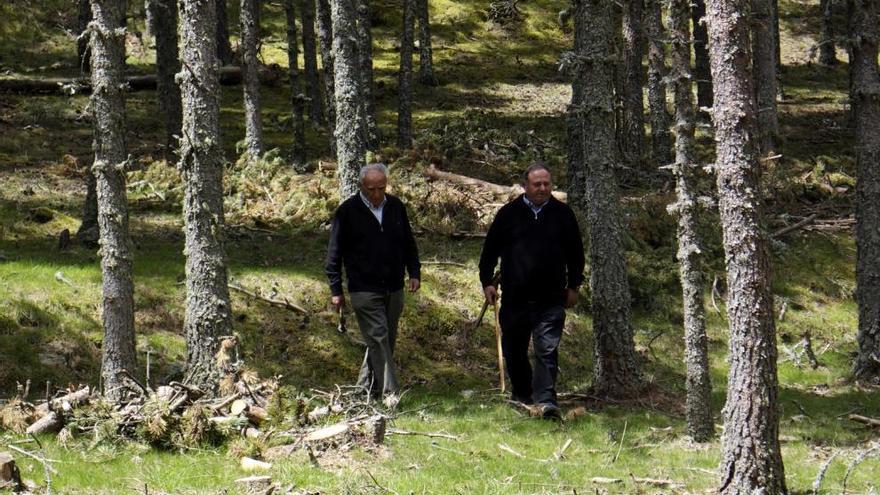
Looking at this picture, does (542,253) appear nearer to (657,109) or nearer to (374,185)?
(374,185)

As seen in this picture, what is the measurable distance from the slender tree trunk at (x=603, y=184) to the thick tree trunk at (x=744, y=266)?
4330mm

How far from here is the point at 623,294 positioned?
13.2m

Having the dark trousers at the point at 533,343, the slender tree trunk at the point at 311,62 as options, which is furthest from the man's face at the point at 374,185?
the slender tree trunk at the point at 311,62

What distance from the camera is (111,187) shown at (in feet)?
39.4

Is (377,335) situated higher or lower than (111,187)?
lower

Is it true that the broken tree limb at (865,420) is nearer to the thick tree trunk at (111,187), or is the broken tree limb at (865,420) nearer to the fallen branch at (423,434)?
the fallen branch at (423,434)

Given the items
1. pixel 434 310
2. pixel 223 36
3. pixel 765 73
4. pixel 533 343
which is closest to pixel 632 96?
pixel 765 73

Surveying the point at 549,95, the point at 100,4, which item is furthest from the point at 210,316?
the point at 549,95

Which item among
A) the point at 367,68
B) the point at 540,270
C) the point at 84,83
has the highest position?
the point at 84,83

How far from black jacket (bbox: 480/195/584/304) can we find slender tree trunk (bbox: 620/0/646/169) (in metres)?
13.8

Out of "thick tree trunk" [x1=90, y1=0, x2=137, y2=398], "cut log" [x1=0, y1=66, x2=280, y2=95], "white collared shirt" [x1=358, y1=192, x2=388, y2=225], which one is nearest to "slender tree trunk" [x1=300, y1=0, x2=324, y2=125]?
"cut log" [x1=0, y1=66, x2=280, y2=95]

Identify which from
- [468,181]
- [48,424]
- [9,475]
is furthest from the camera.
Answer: [468,181]

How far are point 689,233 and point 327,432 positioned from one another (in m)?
4.41

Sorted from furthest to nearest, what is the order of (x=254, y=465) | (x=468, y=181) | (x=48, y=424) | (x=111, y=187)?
(x=468, y=181) → (x=111, y=187) → (x=48, y=424) → (x=254, y=465)
